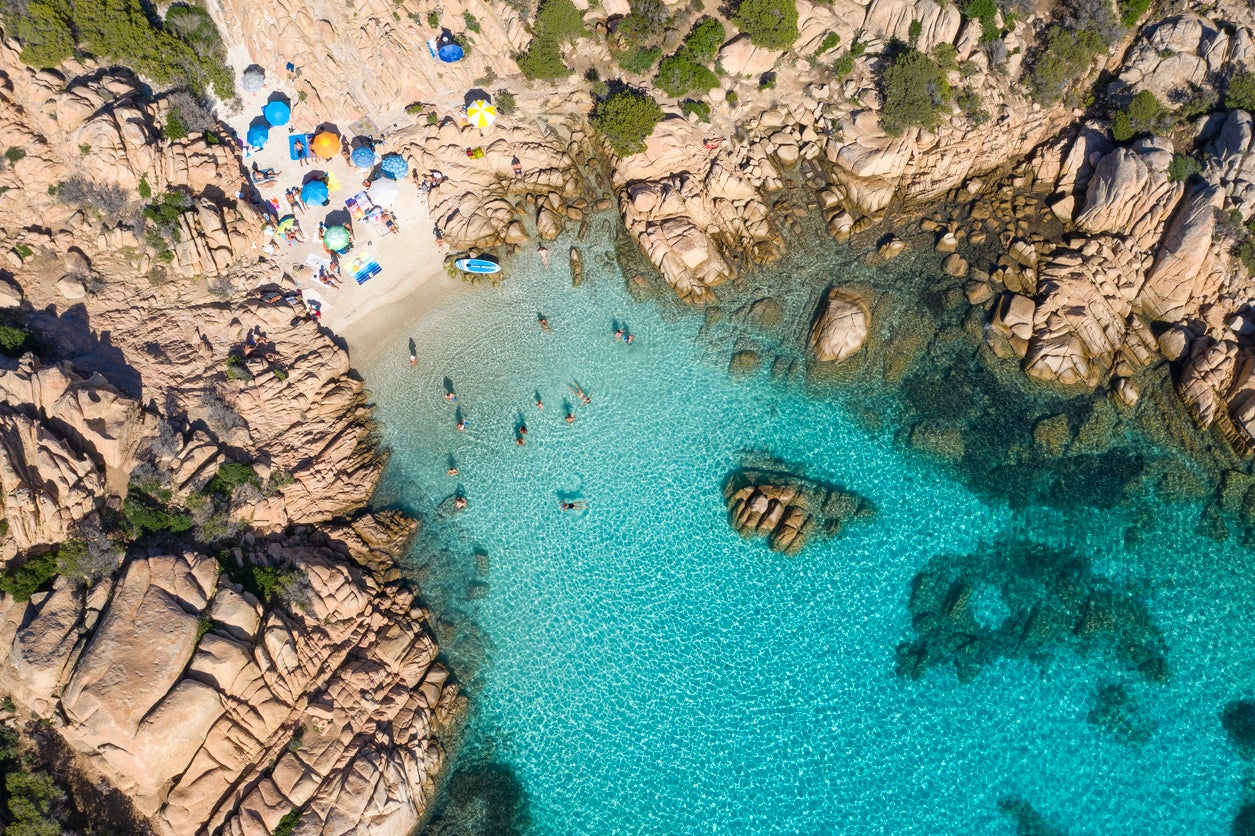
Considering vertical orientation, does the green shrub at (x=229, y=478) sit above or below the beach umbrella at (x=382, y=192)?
below

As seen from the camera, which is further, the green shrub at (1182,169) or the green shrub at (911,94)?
the green shrub at (911,94)

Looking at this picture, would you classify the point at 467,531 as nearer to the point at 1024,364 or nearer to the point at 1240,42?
the point at 1024,364

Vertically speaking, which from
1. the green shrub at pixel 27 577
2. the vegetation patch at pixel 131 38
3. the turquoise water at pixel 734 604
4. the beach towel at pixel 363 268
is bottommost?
the turquoise water at pixel 734 604

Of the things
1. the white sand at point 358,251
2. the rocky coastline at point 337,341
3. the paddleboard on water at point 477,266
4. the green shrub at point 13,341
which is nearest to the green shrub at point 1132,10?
the rocky coastline at point 337,341

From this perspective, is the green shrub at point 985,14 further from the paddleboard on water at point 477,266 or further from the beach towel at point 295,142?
the beach towel at point 295,142

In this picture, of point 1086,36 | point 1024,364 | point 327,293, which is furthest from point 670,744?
point 1086,36

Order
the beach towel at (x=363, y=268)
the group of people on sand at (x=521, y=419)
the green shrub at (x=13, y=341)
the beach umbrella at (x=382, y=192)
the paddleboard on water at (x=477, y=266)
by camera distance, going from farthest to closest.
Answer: the beach umbrella at (x=382, y=192) < the beach towel at (x=363, y=268) < the paddleboard on water at (x=477, y=266) < the group of people on sand at (x=521, y=419) < the green shrub at (x=13, y=341)
